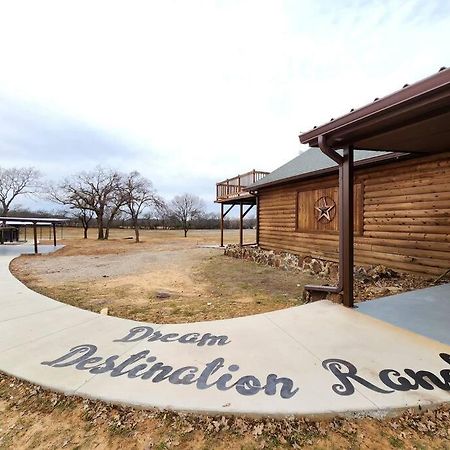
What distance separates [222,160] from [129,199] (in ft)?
78.5

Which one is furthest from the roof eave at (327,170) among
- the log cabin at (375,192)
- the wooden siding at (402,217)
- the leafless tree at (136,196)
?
the leafless tree at (136,196)

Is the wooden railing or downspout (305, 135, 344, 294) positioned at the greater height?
the wooden railing

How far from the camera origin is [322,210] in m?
8.77

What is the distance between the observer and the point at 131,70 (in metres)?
10.5

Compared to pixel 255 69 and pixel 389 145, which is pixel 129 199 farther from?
pixel 389 145

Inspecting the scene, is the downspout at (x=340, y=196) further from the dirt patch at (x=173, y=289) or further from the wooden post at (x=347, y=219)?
the dirt patch at (x=173, y=289)

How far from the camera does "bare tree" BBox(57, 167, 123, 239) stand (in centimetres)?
2548

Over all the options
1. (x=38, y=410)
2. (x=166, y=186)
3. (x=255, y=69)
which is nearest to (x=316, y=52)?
(x=255, y=69)

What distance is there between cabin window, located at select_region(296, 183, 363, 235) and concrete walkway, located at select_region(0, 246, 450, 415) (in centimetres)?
450

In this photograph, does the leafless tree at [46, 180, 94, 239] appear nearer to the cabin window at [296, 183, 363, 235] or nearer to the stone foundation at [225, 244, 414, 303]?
the stone foundation at [225, 244, 414, 303]

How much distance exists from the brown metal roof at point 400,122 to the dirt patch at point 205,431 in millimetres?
2589

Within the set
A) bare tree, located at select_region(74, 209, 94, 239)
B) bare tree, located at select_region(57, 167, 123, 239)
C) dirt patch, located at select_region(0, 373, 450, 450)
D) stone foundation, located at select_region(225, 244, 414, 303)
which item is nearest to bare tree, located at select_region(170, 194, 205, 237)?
bare tree, located at select_region(74, 209, 94, 239)

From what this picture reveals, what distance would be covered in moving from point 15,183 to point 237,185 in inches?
1472

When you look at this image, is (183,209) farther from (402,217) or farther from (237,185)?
(402,217)
